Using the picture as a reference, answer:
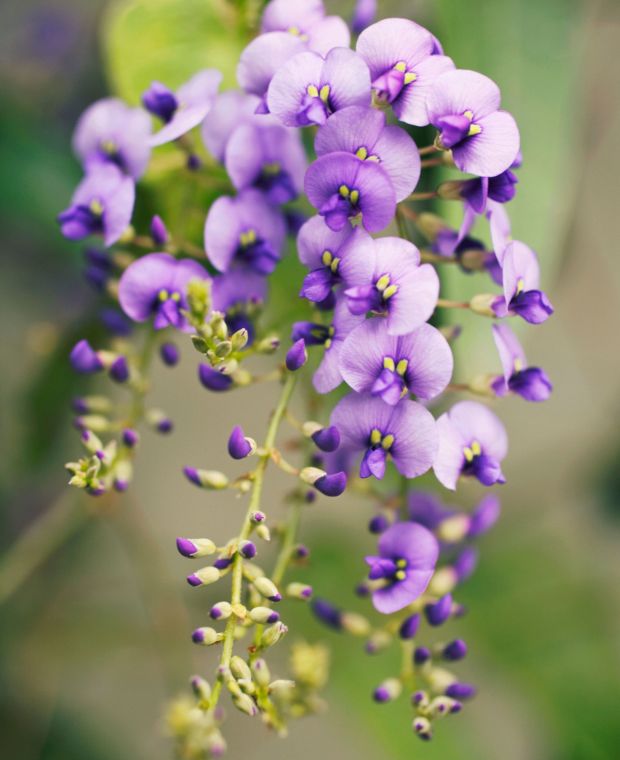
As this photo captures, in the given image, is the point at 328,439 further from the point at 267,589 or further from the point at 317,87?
the point at 317,87

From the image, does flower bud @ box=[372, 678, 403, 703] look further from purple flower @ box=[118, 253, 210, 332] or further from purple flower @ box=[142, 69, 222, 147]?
purple flower @ box=[142, 69, 222, 147]

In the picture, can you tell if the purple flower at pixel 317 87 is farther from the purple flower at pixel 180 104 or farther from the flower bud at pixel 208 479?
the flower bud at pixel 208 479

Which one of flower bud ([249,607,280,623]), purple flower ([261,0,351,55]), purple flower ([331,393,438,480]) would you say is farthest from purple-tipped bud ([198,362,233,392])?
purple flower ([261,0,351,55])

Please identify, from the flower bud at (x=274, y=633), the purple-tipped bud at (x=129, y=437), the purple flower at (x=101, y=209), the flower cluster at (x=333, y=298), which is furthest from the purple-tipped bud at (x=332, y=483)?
the purple flower at (x=101, y=209)

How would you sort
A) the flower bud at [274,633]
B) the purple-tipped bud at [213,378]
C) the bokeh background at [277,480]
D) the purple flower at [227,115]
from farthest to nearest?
the bokeh background at [277,480] → the purple flower at [227,115] → the purple-tipped bud at [213,378] → the flower bud at [274,633]

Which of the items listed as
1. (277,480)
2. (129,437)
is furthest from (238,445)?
(277,480)

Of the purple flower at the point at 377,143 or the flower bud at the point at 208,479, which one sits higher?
the purple flower at the point at 377,143

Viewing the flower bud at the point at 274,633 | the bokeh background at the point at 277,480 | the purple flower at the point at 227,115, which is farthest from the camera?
the bokeh background at the point at 277,480
